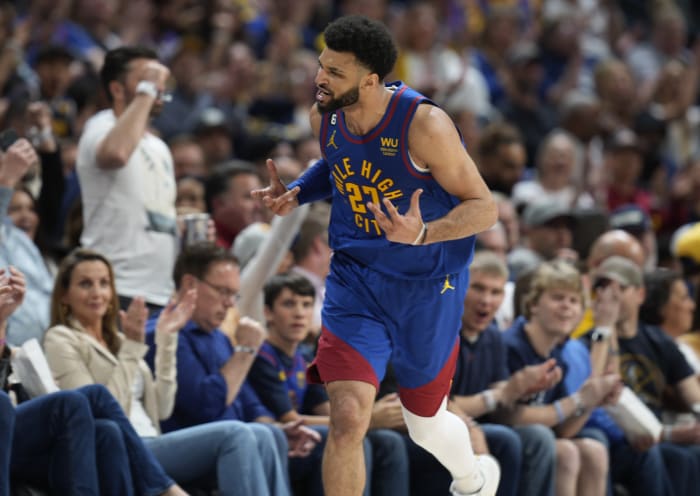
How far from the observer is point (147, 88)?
6.34m

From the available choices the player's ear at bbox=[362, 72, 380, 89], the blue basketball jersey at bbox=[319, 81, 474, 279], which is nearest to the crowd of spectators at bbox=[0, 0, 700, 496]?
the blue basketball jersey at bbox=[319, 81, 474, 279]

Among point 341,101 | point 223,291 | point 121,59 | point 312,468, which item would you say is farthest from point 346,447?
point 121,59

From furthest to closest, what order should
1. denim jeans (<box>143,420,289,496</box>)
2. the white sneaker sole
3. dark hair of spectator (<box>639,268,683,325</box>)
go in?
dark hair of spectator (<box>639,268,683,325</box>) < denim jeans (<box>143,420,289,496</box>) < the white sneaker sole

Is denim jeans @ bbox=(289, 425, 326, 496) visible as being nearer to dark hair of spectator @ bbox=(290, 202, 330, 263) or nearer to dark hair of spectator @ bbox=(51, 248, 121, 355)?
dark hair of spectator @ bbox=(51, 248, 121, 355)

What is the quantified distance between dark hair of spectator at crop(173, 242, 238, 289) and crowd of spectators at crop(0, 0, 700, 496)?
14 mm

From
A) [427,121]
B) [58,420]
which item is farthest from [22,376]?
[427,121]

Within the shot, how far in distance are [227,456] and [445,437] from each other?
3.34 feet

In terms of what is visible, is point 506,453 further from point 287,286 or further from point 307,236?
point 307,236

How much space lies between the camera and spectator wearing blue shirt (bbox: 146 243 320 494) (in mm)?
5793

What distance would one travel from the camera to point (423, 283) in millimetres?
4914

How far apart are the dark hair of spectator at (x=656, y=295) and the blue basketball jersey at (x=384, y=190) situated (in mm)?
3097

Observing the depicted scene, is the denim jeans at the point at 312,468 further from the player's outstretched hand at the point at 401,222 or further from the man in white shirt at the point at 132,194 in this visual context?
the player's outstretched hand at the point at 401,222

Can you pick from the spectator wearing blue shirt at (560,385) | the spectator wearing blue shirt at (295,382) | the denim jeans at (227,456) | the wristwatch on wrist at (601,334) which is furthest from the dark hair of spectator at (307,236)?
the denim jeans at (227,456)

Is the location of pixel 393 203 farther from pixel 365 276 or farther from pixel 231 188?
pixel 231 188
